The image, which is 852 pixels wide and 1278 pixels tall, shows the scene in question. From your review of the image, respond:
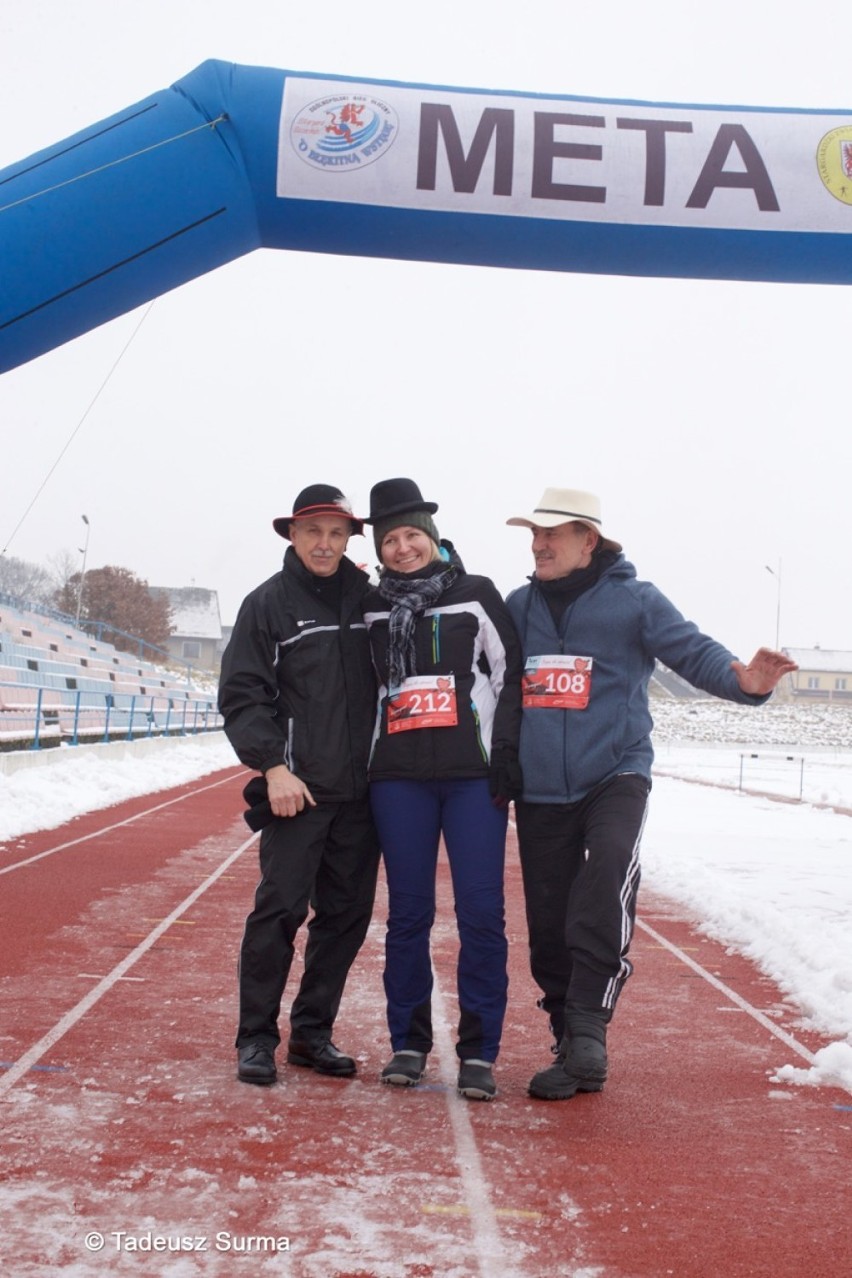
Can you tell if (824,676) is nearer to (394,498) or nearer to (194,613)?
(194,613)

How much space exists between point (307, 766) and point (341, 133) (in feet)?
9.76

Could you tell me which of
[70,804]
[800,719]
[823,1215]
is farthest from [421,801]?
[800,719]

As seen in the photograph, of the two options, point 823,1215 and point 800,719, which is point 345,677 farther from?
point 800,719

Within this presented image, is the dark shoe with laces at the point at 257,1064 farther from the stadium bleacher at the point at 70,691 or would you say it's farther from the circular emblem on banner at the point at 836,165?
the stadium bleacher at the point at 70,691

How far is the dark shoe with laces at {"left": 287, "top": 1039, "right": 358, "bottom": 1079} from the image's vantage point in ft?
12.9

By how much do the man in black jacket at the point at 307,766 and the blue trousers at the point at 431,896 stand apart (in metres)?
0.17

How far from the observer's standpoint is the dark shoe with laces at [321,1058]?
3924mm

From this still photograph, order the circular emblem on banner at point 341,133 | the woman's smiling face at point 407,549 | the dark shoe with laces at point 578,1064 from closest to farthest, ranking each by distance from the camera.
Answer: the dark shoe with laces at point 578,1064
the woman's smiling face at point 407,549
the circular emblem on banner at point 341,133

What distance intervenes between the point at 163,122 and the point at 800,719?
7883 cm

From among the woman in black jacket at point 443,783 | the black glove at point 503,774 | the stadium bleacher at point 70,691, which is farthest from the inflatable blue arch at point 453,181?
the stadium bleacher at point 70,691

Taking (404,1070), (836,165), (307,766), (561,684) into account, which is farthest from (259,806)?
(836,165)

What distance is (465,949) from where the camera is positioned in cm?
390

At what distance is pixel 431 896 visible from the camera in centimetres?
395

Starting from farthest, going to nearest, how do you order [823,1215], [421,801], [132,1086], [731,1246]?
[421,801] < [132,1086] < [823,1215] < [731,1246]
